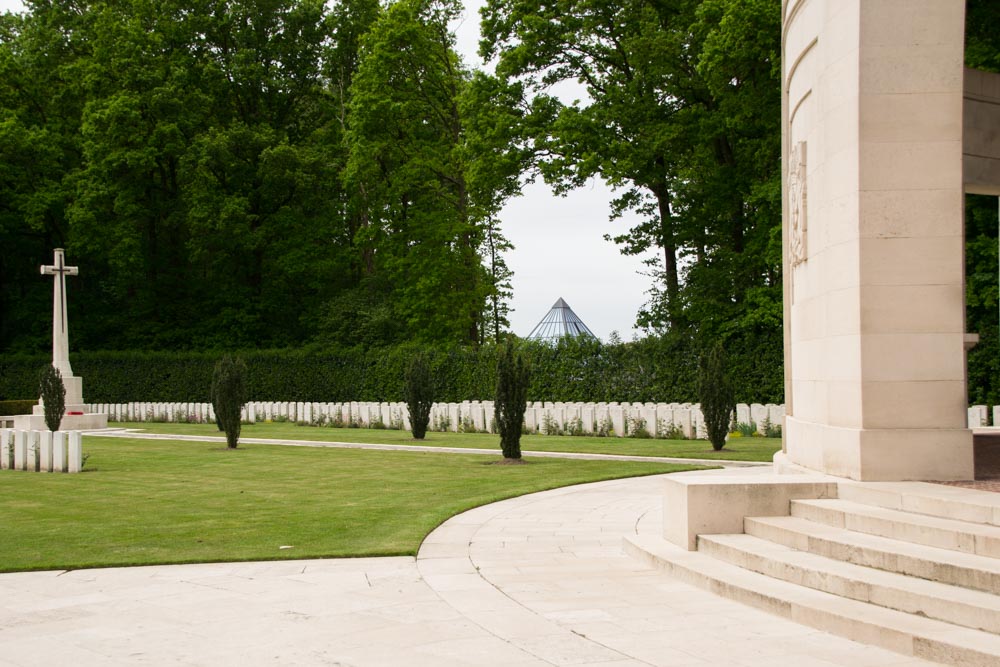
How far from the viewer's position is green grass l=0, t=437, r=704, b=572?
27.8 feet

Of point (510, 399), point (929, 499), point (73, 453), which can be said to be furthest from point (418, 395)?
point (929, 499)

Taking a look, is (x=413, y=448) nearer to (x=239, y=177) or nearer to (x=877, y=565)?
(x=877, y=565)

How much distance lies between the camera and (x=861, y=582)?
5.89m

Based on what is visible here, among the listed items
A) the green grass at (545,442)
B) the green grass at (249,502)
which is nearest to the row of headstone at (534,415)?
the green grass at (545,442)

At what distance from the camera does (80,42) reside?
136ft

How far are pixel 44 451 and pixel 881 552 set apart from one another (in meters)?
14.1

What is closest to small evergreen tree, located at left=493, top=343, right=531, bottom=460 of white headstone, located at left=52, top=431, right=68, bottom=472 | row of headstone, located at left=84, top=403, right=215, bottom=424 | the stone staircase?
white headstone, located at left=52, top=431, right=68, bottom=472

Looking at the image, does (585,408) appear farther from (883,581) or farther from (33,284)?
(33,284)

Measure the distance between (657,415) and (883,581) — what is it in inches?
657

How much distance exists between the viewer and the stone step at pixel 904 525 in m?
5.98

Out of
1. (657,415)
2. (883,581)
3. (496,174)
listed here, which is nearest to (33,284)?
(496,174)

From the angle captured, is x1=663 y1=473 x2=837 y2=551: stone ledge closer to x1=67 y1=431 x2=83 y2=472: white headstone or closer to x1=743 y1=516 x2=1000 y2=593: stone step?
x1=743 y1=516 x2=1000 y2=593: stone step

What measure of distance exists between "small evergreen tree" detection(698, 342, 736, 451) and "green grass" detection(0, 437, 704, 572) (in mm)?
3118

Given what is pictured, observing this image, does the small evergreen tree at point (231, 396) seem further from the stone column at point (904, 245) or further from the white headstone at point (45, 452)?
the stone column at point (904, 245)
